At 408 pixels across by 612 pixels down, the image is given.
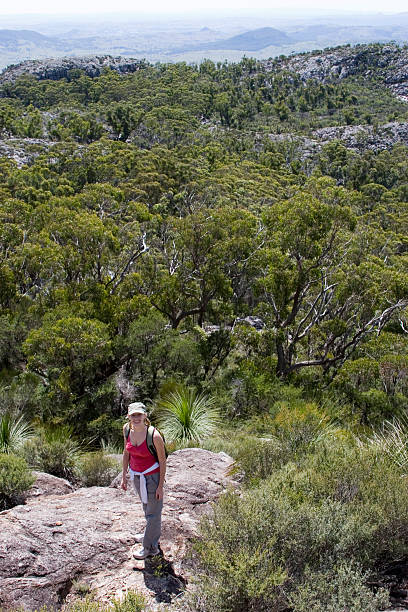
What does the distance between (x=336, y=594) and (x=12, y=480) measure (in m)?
3.96

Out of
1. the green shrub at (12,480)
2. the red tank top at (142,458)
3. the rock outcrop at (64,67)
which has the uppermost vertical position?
the rock outcrop at (64,67)

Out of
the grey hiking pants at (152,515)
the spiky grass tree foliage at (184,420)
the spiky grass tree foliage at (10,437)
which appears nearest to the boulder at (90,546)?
the grey hiking pants at (152,515)

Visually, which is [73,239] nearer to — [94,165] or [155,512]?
[155,512]

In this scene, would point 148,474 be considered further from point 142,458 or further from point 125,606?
point 125,606

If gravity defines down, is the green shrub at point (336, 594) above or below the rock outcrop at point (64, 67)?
below

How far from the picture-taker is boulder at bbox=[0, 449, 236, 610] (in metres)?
4.11

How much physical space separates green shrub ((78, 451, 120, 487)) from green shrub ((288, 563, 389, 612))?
12.5ft

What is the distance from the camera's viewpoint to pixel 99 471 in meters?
6.94

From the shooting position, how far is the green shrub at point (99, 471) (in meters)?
6.89

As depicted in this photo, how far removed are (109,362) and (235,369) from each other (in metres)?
3.25

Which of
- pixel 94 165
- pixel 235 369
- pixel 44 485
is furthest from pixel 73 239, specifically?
pixel 94 165

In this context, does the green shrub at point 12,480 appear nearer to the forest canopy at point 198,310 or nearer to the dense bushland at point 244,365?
the dense bushland at point 244,365

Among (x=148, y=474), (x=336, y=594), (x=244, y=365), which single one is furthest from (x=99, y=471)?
(x=244, y=365)

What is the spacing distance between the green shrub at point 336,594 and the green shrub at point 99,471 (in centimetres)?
380
